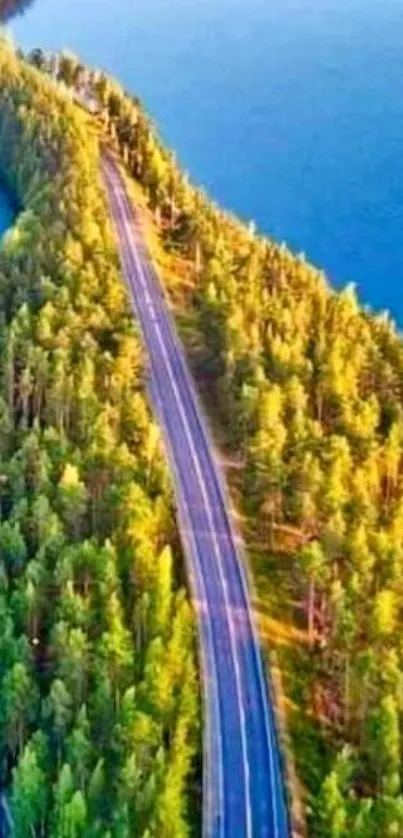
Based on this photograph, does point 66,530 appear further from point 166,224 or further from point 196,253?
point 166,224

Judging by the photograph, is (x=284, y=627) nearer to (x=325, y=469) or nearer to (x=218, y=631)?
(x=218, y=631)

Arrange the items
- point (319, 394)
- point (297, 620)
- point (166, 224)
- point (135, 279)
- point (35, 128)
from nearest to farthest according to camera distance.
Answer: point (297, 620), point (319, 394), point (135, 279), point (166, 224), point (35, 128)

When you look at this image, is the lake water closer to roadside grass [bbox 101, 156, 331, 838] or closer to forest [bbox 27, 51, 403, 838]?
forest [bbox 27, 51, 403, 838]

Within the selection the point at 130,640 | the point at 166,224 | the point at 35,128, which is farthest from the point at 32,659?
the point at 35,128

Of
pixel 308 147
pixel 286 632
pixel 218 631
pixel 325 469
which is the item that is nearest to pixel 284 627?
pixel 286 632

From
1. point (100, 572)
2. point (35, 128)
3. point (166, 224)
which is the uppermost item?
point (35, 128)
